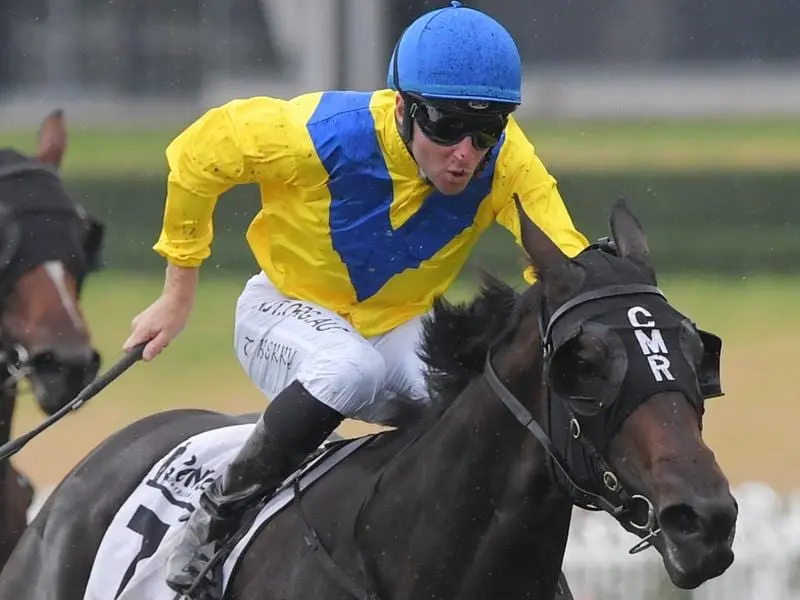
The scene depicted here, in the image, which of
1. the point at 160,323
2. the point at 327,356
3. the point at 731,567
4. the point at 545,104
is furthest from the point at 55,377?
the point at 545,104

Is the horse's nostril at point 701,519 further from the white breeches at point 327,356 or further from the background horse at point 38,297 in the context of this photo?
the background horse at point 38,297

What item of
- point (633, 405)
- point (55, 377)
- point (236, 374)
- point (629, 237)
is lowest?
point (236, 374)

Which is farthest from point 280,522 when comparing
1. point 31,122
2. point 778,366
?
point 31,122

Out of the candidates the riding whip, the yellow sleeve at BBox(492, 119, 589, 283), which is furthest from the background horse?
the yellow sleeve at BBox(492, 119, 589, 283)

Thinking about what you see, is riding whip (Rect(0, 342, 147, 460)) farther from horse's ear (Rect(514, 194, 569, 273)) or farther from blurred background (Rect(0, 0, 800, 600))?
blurred background (Rect(0, 0, 800, 600))

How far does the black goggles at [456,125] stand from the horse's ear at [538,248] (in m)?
0.40

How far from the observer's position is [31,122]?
2689 centimetres

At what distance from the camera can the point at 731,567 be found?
266 inches

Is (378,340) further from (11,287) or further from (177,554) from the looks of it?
(11,287)

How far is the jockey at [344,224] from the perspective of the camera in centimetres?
331

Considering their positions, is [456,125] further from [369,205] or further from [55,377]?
[55,377]

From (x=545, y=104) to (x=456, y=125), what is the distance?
24.4 m

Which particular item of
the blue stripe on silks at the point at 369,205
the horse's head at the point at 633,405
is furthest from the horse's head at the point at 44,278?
the horse's head at the point at 633,405

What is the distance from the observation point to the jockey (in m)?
3.31
